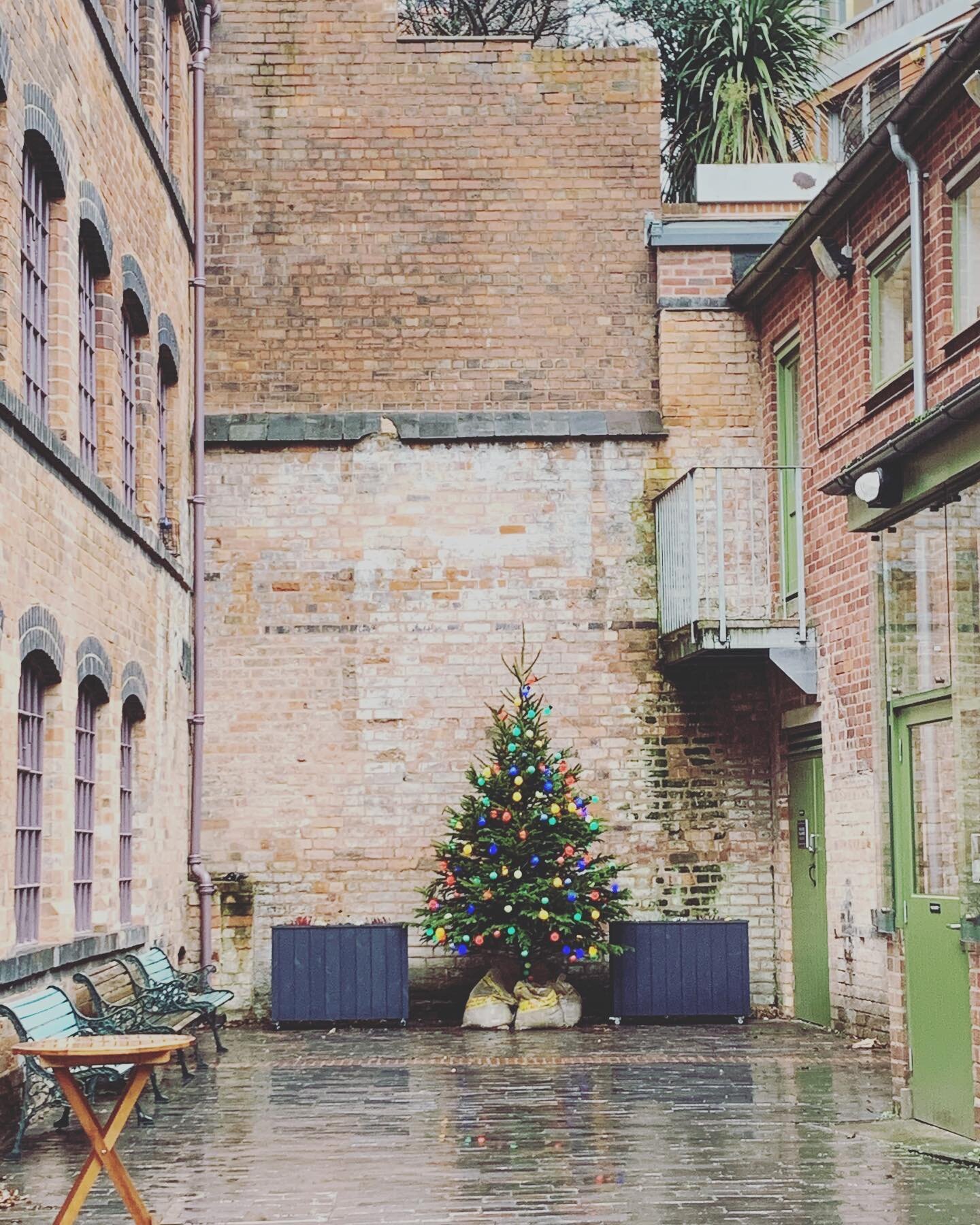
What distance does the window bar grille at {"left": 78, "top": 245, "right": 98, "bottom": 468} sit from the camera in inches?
489

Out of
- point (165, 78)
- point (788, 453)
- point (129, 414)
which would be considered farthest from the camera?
point (788, 453)

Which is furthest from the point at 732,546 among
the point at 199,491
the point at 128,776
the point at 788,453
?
the point at 128,776

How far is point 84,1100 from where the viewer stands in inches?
290

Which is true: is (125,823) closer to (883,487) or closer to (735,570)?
(735,570)

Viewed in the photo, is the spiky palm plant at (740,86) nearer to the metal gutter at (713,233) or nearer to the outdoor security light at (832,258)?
the metal gutter at (713,233)

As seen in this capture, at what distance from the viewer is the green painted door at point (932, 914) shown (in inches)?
361

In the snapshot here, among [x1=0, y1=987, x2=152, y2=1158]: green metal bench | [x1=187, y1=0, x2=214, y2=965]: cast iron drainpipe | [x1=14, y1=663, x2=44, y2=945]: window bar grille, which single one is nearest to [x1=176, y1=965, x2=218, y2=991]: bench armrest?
[x1=187, y1=0, x2=214, y2=965]: cast iron drainpipe

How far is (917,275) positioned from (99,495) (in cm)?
581

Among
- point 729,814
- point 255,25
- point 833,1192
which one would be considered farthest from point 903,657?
point 255,25

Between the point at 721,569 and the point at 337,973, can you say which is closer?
the point at 721,569

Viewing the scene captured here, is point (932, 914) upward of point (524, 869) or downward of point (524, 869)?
downward

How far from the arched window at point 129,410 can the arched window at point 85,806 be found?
78.7 inches

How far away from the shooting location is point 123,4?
1384 centimetres

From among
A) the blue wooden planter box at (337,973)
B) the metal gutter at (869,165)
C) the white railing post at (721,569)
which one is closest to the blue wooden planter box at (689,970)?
the blue wooden planter box at (337,973)
